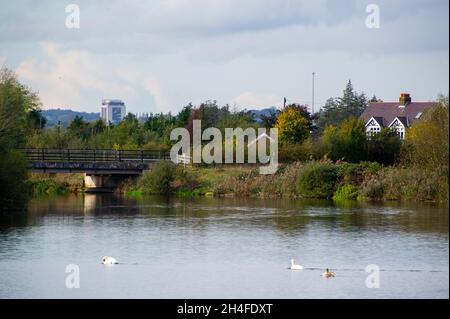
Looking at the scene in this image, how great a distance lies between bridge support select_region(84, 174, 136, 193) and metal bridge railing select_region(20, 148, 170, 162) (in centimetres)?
118

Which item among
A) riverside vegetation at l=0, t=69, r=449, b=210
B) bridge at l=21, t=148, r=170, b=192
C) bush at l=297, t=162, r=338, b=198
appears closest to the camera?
riverside vegetation at l=0, t=69, r=449, b=210

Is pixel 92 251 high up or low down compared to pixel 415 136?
down

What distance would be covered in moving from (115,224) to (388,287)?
1744cm

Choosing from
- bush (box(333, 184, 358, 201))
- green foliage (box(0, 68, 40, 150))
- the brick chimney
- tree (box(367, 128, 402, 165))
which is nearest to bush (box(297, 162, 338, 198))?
bush (box(333, 184, 358, 201))

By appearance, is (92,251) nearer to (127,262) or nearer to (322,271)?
(127,262)

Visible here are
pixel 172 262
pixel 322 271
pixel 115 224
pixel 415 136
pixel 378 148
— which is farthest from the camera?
pixel 378 148

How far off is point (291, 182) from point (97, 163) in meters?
12.5

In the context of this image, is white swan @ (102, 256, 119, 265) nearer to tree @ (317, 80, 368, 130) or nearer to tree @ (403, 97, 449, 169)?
tree @ (403, 97, 449, 169)

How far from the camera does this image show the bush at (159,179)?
63.3 m

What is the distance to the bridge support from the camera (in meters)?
66.6

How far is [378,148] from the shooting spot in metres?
62.7

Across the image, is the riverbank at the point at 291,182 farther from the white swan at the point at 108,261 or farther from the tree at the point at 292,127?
the white swan at the point at 108,261
